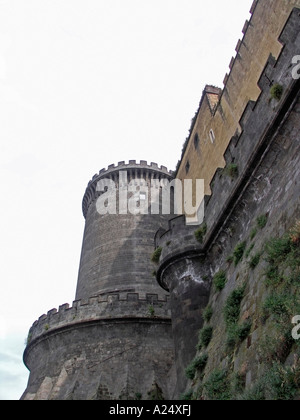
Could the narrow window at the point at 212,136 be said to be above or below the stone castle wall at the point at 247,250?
above

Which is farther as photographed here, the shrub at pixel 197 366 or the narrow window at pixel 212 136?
the narrow window at pixel 212 136

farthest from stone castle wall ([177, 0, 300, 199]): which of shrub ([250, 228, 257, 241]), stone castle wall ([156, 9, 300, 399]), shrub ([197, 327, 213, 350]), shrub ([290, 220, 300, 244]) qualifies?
shrub ([290, 220, 300, 244])

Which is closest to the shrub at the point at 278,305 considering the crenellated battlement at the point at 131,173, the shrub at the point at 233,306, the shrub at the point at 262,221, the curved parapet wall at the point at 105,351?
the shrub at the point at 233,306

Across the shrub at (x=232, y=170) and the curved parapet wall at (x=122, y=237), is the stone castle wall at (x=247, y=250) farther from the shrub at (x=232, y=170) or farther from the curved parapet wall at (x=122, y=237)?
the curved parapet wall at (x=122, y=237)

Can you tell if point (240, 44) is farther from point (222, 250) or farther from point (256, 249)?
point (256, 249)

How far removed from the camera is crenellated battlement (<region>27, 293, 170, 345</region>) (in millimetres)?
16047

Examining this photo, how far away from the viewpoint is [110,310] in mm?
16266

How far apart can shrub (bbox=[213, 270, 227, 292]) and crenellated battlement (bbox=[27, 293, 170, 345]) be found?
6.82 metres

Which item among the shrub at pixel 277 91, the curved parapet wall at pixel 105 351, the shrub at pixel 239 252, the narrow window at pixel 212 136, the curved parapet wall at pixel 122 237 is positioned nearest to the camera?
Answer: the shrub at pixel 277 91

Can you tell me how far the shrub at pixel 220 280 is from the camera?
9382 millimetres

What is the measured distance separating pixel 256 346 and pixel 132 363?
1029 centimetres

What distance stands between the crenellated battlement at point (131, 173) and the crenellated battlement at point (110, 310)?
987cm

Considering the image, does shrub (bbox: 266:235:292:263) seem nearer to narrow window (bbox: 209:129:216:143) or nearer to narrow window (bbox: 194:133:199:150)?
narrow window (bbox: 209:129:216:143)

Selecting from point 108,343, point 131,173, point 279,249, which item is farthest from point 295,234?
point 131,173
